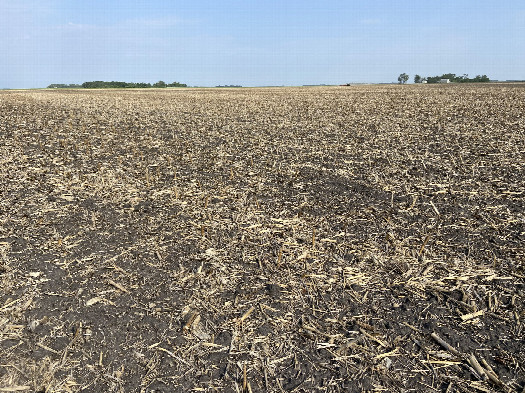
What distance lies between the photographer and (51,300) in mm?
4559

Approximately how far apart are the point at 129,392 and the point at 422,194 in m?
7.12

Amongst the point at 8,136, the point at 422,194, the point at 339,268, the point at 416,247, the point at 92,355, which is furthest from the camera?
the point at 8,136

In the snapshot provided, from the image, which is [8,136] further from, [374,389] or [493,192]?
[493,192]

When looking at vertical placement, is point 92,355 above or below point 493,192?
below

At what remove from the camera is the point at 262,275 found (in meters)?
5.10

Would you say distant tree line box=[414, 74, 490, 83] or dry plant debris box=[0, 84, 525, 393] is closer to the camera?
dry plant debris box=[0, 84, 525, 393]

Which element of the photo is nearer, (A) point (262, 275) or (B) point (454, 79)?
(A) point (262, 275)

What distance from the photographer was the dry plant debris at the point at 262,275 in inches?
143

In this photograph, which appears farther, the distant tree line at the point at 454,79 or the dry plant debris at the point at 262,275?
the distant tree line at the point at 454,79

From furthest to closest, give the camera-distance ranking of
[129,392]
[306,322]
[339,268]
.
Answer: [339,268] < [306,322] < [129,392]

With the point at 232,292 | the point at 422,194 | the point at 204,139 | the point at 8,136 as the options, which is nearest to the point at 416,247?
the point at 422,194

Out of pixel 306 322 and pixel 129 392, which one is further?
pixel 306 322

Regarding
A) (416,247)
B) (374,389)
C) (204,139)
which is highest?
(204,139)

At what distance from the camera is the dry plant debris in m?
3.64
